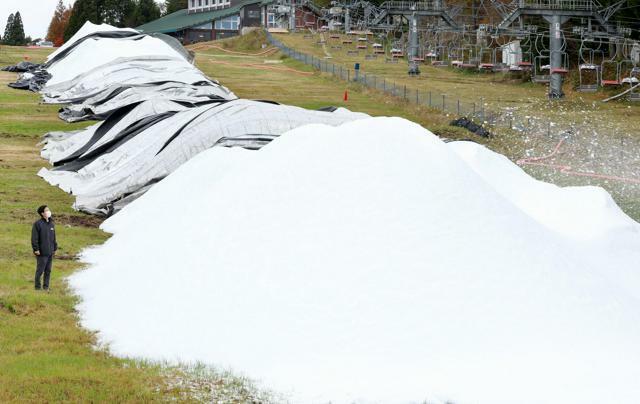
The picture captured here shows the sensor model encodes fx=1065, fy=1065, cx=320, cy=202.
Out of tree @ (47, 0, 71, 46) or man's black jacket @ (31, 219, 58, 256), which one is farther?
tree @ (47, 0, 71, 46)

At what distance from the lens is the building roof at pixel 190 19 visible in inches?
4638

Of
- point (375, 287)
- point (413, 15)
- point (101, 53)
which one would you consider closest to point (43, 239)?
point (375, 287)

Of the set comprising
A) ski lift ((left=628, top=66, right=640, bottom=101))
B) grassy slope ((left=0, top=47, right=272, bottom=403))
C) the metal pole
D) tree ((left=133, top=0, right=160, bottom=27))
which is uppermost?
tree ((left=133, top=0, right=160, bottom=27))

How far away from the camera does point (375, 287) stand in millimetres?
15062

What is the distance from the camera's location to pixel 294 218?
1700cm

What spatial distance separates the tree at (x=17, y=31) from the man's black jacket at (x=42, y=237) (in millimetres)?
127812

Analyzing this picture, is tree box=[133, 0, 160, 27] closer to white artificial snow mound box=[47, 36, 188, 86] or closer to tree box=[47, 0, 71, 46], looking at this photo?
tree box=[47, 0, 71, 46]

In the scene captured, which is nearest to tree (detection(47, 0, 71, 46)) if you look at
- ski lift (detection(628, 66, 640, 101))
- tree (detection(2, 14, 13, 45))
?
tree (detection(2, 14, 13, 45))

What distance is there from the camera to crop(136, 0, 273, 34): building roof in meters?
118

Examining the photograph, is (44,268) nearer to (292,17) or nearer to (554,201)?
(554,201)

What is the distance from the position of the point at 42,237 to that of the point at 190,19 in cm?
10847

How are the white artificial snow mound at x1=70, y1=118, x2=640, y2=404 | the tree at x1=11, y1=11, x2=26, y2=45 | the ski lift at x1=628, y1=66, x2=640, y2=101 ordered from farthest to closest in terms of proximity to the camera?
the tree at x1=11, y1=11, x2=26, y2=45 → the ski lift at x1=628, y1=66, x2=640, y2=101 → the white artificial snow mound at x1=70, y1=118, x2=640, y2=404

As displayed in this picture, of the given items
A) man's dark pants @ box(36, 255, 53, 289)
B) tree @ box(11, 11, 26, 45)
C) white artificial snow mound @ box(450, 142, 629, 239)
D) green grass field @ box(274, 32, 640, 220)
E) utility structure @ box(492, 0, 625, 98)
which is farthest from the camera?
tree @ box(11, 11, 26, 45)

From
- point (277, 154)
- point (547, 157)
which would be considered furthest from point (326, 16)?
point (277, 154)
